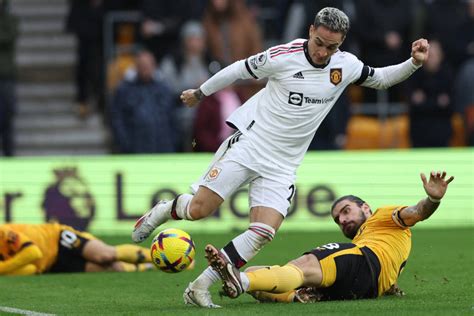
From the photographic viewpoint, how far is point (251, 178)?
1015 cm

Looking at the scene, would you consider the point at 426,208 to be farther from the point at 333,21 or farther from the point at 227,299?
→ the point at 227,299

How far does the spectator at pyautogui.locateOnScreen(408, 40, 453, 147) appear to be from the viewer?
64.4ft

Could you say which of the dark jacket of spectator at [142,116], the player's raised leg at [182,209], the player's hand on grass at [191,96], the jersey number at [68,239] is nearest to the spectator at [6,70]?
the dark jacket of spectator at [142,116]

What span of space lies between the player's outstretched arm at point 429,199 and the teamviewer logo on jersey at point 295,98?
1229mm

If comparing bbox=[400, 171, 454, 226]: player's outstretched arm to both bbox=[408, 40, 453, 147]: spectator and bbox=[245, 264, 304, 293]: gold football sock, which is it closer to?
bbox=[245, 264, 304, 293]: gold football sock

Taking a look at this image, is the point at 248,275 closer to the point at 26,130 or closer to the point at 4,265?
the point at 4,265

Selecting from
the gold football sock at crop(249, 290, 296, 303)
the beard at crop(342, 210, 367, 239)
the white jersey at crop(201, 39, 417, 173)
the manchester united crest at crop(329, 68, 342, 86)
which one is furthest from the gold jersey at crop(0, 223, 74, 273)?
the manchester united crest at crop(329, 68, 342, 86)

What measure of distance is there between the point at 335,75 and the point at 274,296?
1884mm

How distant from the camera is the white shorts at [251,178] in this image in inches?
394

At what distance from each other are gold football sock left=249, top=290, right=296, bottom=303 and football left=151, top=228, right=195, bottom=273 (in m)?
0.63

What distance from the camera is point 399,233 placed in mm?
9977

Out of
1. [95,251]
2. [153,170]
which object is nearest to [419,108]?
[153,170]

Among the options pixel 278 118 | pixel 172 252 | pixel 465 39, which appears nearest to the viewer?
pixel 172 252

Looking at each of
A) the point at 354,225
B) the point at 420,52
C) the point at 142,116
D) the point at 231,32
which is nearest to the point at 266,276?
the point at 354,225
